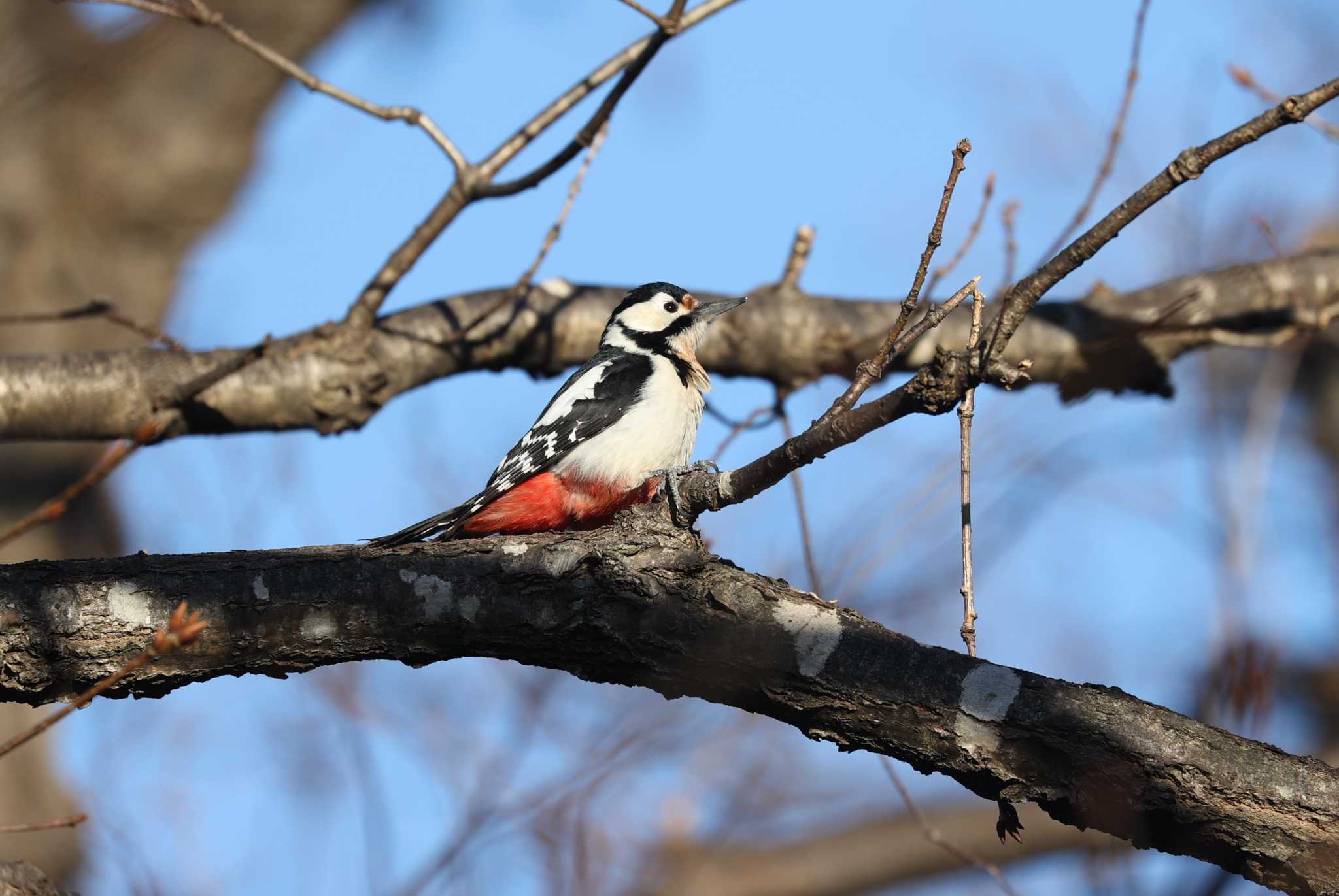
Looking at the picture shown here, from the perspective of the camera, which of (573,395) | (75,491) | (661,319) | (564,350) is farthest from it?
(661,319)

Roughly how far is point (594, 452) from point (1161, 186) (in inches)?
111

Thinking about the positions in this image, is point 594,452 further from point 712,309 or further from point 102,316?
point 102,316

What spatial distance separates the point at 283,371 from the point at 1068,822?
388cm

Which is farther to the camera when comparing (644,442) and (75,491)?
(644,442)

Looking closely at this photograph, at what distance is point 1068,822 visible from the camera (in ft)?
10.3

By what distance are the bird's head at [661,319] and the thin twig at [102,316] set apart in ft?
6.94

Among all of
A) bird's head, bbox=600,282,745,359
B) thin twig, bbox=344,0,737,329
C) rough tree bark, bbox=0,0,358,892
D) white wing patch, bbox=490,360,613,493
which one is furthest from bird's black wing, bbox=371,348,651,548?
rough tree bark, bbox=0,0,358,892

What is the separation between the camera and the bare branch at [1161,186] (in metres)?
2.84

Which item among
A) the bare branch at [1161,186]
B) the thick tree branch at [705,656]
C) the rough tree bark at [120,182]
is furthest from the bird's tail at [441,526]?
the rough tree bark at [120,182]

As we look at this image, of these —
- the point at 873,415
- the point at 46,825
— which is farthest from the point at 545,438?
the point at 46,825

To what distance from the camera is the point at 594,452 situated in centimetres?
532

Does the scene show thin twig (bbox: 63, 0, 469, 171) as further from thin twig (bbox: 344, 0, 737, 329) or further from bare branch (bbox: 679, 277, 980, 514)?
bare branch (bbox: 679, 277, 980, 514)

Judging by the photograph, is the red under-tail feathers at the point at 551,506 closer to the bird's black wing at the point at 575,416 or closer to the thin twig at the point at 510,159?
the bird's black wing at the point at 575,416

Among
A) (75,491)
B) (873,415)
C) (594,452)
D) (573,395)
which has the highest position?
(573,395)
